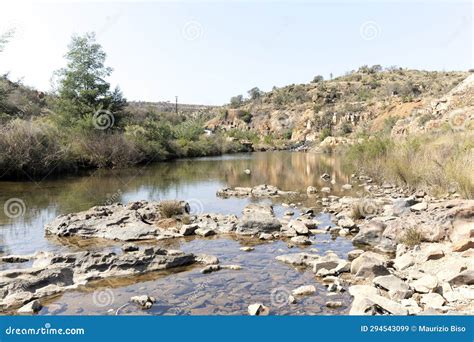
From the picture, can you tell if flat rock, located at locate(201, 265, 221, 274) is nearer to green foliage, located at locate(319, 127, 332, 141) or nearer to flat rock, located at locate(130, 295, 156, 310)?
flat rock, located at locate(130, 295, 156, 310)

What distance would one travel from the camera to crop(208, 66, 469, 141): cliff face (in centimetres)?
5953

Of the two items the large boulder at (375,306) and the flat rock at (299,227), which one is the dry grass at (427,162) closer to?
the flat rock at (299,227)

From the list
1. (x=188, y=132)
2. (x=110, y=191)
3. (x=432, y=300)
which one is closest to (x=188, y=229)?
(x=432, y=300)

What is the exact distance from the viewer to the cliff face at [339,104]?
195 feet

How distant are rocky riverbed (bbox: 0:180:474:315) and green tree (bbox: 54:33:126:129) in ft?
62.7

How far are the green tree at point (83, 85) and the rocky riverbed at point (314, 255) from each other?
19.1m

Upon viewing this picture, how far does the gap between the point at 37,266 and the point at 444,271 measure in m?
6.73

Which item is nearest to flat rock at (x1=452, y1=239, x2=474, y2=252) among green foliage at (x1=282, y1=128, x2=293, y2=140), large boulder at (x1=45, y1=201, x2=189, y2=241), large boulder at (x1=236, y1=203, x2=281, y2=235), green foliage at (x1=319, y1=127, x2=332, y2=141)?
large boulder at (x1=236, y1=203, x2=281, y2=235)

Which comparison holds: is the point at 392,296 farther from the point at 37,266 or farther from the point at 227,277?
the point at 37,266

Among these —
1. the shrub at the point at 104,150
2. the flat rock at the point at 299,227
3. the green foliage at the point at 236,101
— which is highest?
the green foliage at the point at 236,101

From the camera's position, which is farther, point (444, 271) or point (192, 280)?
point (192, 280)

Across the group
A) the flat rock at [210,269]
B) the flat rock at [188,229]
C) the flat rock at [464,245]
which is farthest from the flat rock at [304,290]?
the flat rock at [188,229]

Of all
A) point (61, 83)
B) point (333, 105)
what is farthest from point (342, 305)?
point (333, 105)
